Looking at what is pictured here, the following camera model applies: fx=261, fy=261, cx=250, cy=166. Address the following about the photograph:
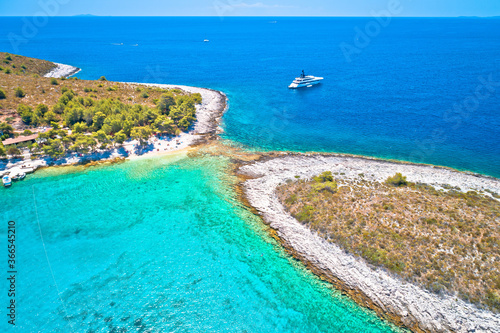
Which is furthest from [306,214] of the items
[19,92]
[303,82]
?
[19,92]

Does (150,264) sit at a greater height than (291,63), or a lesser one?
lesser

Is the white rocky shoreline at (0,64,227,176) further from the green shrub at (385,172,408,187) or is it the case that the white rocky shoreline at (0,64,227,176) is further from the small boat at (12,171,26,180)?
the green shrub at (385,172,408,187)

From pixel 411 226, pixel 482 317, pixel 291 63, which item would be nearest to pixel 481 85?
pixel 291 63

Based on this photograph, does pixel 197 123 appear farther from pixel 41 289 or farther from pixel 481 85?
pixel 481 85

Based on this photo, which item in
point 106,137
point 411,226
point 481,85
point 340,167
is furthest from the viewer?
point 481,85

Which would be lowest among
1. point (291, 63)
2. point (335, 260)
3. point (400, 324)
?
point (400, 324)

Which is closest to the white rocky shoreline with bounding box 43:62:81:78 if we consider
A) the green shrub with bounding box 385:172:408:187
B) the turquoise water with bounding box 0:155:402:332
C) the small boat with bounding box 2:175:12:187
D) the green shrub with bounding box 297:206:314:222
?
the small boat with bounding box 2:175:12:187
